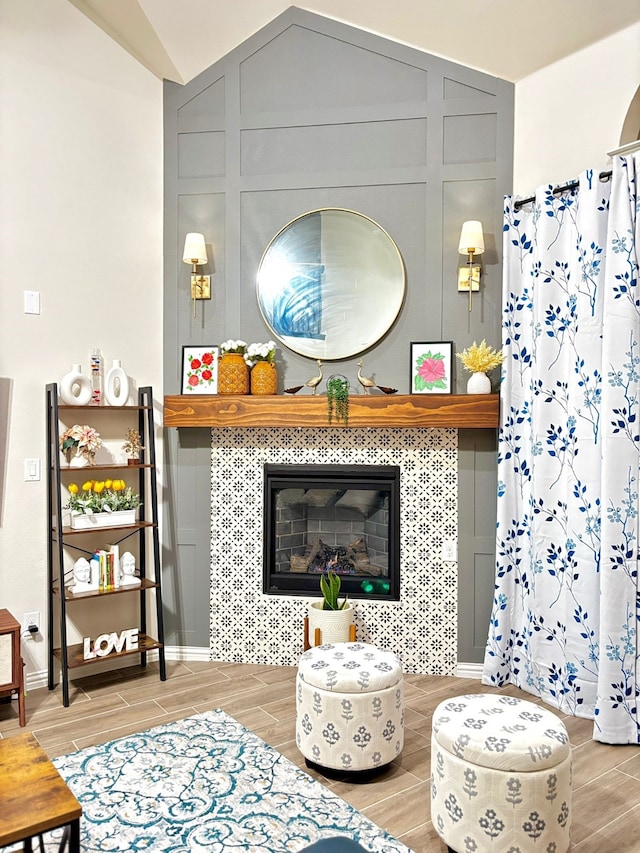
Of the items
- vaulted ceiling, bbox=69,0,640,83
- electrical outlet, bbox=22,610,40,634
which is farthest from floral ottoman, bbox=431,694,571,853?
vaulted ceiling, bbox=69,0,640,83

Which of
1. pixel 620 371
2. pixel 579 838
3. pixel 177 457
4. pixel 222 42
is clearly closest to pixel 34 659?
pixel 177 457

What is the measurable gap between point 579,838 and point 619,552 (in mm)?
1161

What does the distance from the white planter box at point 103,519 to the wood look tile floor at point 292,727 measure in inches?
32.7

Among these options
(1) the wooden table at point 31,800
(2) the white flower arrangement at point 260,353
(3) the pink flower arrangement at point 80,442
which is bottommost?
(1) the wooden table at point 31,800

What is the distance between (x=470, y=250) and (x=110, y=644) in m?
2.73

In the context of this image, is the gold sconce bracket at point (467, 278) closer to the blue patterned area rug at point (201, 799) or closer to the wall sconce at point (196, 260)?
the wall sconce at point (196, 260)

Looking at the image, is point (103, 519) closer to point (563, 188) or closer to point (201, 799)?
point (201, 799)

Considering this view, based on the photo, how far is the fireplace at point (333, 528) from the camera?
147 inches

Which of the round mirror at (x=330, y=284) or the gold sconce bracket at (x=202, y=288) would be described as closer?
the round mirror at (x=330, y=284)

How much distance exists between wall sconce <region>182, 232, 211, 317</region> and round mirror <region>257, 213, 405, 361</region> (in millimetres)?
310

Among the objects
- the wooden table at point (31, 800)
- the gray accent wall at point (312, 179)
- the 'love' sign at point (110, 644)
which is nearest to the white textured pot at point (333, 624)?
the gray accent wall at point (312, 179)

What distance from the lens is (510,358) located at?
11.5ft

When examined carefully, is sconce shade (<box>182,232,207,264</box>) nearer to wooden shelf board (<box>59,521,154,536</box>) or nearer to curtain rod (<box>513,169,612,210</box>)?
wooden shelf board (<box>59,521,154,536</box>)

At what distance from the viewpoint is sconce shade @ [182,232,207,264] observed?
3699 mm
